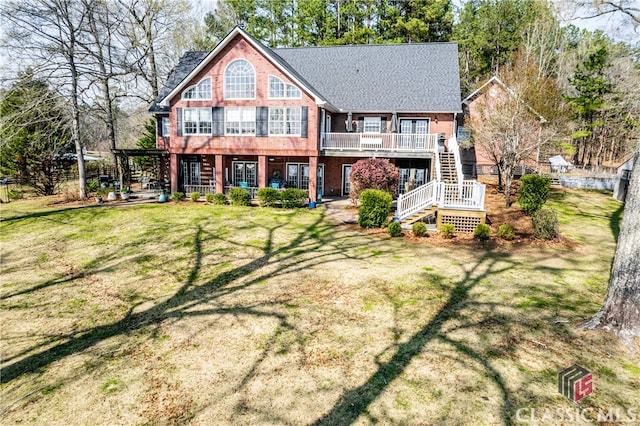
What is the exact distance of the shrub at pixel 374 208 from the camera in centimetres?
1572

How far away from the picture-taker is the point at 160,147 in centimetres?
2611

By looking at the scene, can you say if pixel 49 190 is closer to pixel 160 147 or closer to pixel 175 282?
pixel 160 147

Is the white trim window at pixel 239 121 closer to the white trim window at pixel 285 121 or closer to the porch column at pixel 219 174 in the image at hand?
the white trim window at pixel 285 121

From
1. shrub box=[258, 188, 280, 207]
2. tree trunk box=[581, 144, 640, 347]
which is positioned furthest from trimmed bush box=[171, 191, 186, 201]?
tree trunk box=[581, 144, 640, 347]

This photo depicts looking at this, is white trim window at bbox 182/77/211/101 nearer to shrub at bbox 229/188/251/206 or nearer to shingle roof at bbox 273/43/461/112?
shrub at bbox 229/188/251/206

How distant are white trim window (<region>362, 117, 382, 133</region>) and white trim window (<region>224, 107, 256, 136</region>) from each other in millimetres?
7246

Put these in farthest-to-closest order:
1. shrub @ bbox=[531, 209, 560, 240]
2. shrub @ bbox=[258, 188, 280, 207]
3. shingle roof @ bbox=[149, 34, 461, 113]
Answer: shingle roof @ bbox=[149, 34, 461, 113], shrub @ bbox=[258, 188, 280, 207], shrub @ bbox=[531, 209, 560, 240]

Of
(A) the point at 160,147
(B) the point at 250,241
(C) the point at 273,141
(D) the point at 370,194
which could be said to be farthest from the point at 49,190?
(D) the point at 370,194

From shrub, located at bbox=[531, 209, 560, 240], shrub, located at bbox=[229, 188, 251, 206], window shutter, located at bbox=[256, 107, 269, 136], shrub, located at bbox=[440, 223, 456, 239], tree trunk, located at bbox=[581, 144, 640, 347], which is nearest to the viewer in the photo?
tree trunk, located at bbox=[581, 144, 640, 347]

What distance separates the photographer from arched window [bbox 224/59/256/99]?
2173 centimetres

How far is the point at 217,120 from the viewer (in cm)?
2247

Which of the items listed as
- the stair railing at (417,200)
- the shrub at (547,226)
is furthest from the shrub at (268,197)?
the shrub at (547,226)

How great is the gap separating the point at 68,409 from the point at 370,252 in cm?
916

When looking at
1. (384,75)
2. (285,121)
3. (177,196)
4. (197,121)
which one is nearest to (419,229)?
(285,121)
